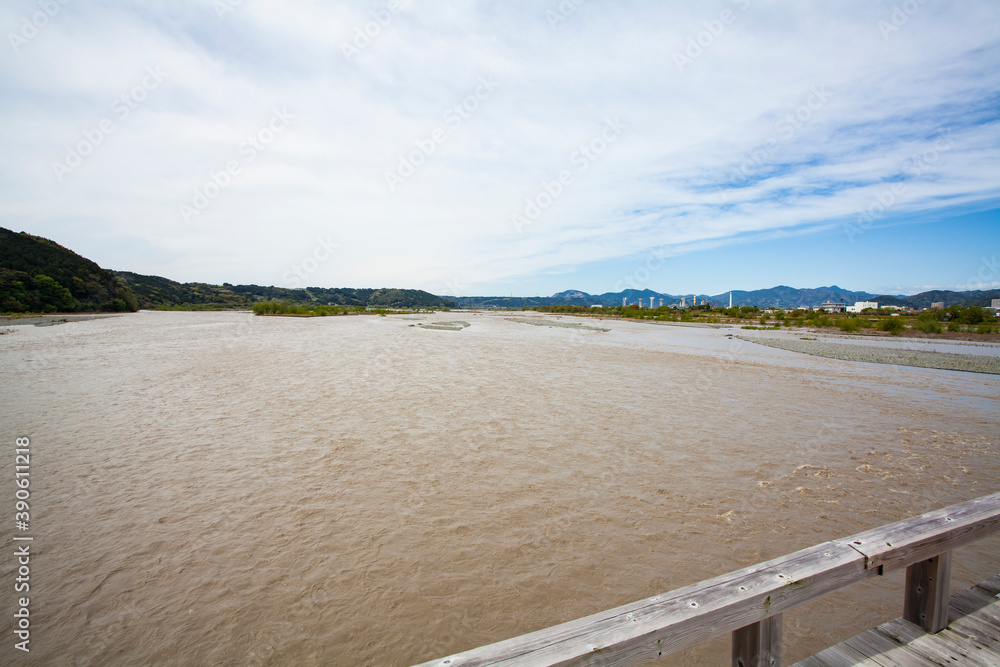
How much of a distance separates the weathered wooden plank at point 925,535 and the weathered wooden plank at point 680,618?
12 cm

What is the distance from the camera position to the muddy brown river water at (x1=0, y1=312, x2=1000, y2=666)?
3.35 meters

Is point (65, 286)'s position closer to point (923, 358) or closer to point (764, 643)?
point (764, 643)

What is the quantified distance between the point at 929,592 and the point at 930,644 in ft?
0.92

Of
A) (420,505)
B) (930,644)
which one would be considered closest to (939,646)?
(930,644)

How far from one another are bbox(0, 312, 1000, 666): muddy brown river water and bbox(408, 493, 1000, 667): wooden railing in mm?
1306

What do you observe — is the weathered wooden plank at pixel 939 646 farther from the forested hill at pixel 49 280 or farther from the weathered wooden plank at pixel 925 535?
the forested hill at pixel 49 280

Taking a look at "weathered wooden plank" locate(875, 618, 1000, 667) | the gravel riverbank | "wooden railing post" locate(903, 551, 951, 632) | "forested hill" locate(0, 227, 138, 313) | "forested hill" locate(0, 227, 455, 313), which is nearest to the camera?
"weathered wooden plank" locate(875, 618, 1000, 667)

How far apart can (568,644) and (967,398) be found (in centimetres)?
1722

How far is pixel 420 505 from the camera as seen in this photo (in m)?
5.37

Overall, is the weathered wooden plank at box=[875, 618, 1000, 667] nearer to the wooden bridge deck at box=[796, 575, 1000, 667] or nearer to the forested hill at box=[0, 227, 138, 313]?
the wooden bridge deck at box=[796, 575, 1000, 667]

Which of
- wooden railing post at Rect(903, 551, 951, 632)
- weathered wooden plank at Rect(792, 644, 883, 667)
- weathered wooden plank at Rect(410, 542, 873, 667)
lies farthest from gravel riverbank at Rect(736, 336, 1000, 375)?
weathered wooden plank at Rect(410, 542, 873, 667)

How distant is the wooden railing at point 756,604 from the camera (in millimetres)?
1601

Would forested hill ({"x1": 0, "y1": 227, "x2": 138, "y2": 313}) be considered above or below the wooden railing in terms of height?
above

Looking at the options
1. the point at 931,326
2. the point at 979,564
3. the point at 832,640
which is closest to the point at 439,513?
the point at 832,640
